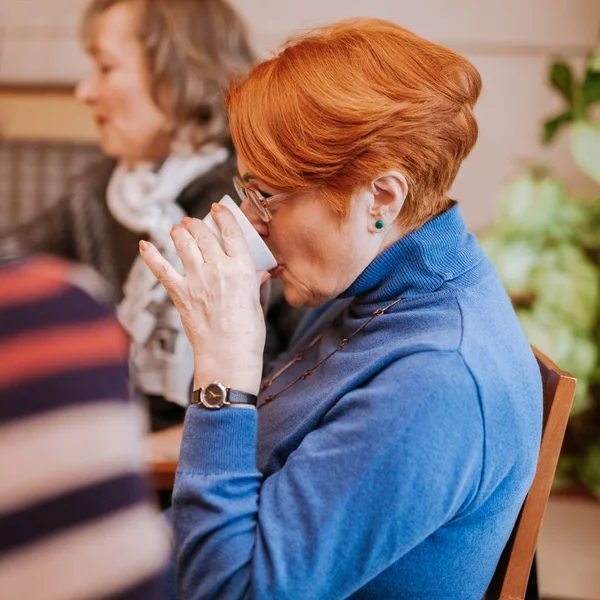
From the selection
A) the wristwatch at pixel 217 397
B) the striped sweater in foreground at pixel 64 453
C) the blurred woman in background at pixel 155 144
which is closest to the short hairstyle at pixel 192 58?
the blurred woman in background at pixel 155 144

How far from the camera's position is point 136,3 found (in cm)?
166

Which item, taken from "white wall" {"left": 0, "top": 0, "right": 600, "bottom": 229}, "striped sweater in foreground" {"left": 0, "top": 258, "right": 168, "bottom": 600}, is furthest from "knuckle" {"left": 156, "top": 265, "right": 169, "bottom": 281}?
"white wall" {"left": 0, "top": 0, "right": 600, "bottom": 229}

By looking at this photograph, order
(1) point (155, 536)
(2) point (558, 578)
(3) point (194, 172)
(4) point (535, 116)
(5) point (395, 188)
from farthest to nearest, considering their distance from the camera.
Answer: (4) point (535, 116), (2) point (558, 578), (3) point (194, 172), (5) point (395, 188), (1) point (155, 536)

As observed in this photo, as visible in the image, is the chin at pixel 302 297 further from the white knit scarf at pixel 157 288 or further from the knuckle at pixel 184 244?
the white knit scarf at pixel 157 288

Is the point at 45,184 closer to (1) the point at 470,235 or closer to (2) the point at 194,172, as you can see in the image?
(2) the point at 194,172

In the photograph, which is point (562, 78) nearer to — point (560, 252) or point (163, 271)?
point (560, 252)

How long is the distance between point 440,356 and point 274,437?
0.98ft

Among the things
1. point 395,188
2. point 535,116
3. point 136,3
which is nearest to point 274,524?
point 395,188

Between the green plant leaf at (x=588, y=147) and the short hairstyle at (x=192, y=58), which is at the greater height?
the short hairstyle at (x=192, y=58)

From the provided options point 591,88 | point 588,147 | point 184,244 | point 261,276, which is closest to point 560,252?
point 588,147

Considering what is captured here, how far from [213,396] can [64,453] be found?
41 centimetres

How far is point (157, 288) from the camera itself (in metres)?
1.53

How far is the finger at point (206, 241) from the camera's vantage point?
36.2 inches

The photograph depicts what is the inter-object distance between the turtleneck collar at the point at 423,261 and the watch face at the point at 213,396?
26 centimetres
